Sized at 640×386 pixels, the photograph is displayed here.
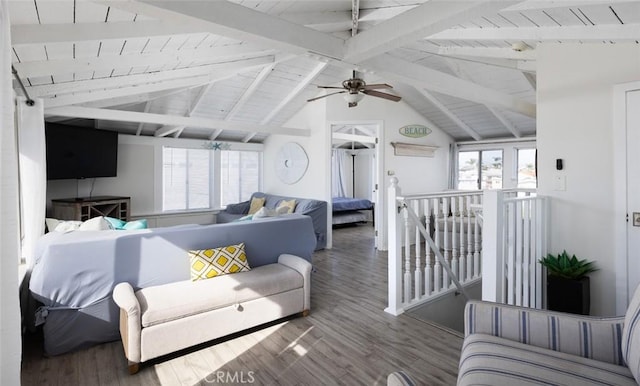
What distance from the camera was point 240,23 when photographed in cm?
174

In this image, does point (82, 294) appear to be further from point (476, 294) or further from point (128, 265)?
point (476, 294)

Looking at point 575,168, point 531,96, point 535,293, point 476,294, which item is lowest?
point 476,294

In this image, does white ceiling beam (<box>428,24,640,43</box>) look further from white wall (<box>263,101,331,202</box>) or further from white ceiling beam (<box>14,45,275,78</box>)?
white wall (<box>263,101,331,202</box>)

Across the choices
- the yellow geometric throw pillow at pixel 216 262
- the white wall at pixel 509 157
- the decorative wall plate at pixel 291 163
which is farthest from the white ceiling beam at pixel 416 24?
the white wall at pixel 509 157

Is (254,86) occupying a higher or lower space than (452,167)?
higher

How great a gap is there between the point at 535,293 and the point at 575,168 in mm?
1073

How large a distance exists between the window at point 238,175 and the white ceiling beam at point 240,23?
5479mm

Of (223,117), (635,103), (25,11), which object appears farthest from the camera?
(223,117)

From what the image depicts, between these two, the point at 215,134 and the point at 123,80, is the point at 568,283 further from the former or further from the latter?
the point at 215,134

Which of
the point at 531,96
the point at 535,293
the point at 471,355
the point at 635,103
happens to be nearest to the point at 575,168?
the point at 635,103

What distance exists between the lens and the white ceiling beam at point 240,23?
1.47m

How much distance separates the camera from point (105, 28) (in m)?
1.89

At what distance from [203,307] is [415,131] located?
5.00 metres
